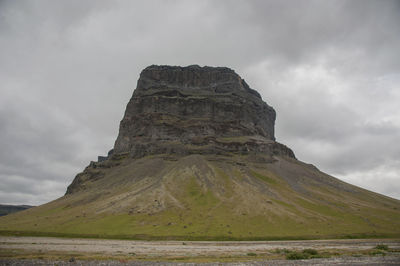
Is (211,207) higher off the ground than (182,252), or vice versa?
(211,207)

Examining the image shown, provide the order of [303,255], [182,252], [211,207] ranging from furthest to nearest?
[211,207], [182,252], [303,255]

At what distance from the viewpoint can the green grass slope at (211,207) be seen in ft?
355

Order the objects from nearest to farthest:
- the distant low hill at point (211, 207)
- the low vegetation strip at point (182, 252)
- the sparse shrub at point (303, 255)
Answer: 1. the low vegetation strip at point (182, 252)
2. the sparse shrub at point (303, 255)
3. the distant low hill at point (211, 207)

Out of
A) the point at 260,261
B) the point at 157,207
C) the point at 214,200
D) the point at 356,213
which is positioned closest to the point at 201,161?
the point at 214,200

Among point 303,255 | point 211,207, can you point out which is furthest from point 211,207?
point 303,255

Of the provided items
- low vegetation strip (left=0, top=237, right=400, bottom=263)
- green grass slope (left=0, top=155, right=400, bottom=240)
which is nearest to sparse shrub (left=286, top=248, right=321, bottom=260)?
low vegetation strip (left=0, top=237, right=400, bottom=263)

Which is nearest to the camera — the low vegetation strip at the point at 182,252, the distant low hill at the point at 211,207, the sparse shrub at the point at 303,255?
the low vegetation strip at the point at 182,252

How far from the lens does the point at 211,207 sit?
443ft

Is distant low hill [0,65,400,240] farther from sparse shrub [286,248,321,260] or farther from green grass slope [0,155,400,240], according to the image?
sparse shrub [286,248,321,260]

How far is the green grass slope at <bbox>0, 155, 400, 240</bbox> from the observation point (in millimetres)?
108250

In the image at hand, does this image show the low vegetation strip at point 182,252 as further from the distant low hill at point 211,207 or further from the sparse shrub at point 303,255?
the distant low hill at point 211,207

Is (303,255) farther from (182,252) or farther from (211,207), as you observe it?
(211,207)

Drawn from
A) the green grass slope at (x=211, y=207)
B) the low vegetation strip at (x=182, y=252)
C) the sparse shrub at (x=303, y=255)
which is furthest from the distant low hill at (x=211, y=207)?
the sparse shrub at (x=303, y=255)

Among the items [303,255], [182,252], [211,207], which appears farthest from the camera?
[211,207]
